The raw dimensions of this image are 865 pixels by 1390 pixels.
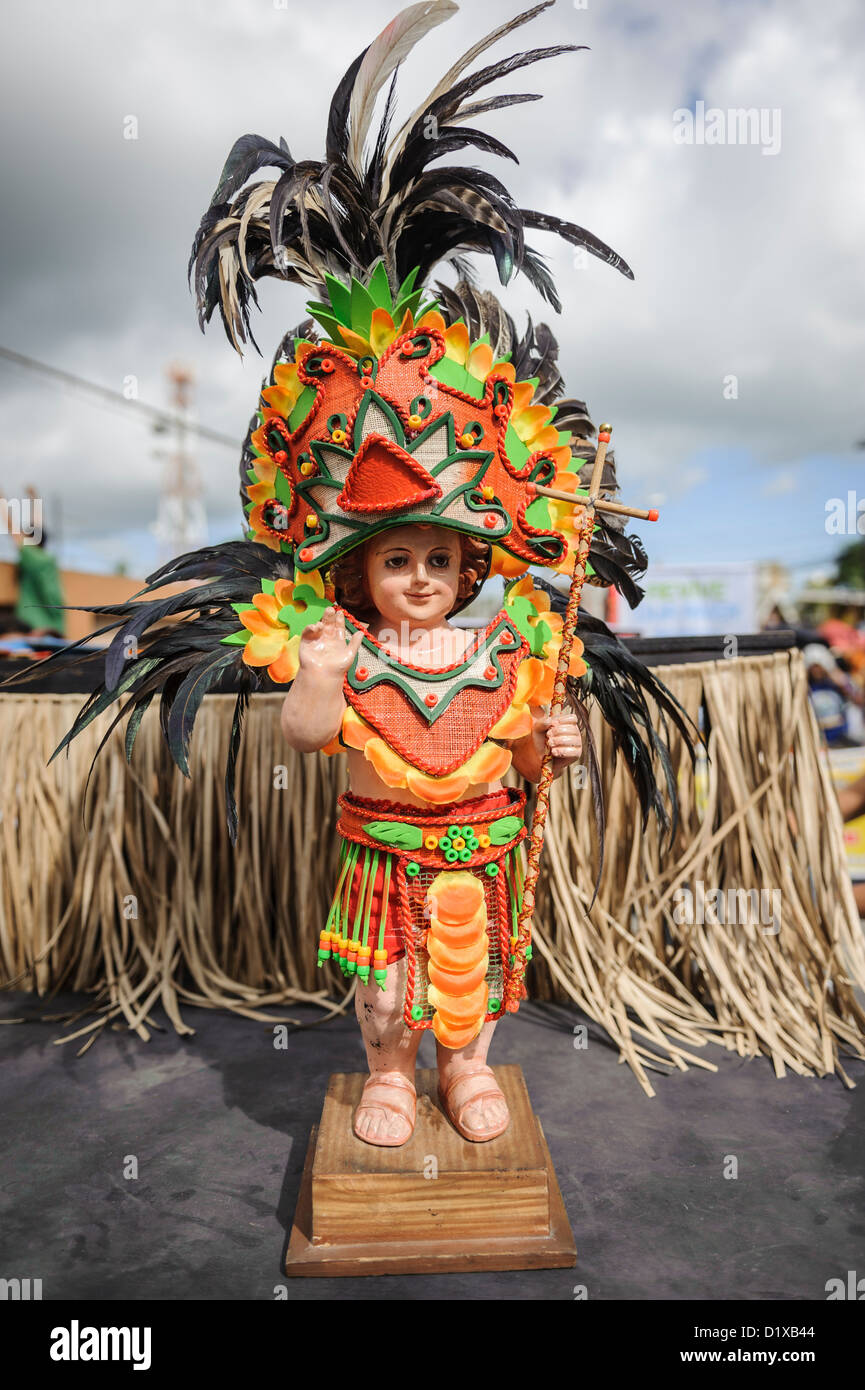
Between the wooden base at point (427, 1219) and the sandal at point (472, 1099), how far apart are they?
0.18ft

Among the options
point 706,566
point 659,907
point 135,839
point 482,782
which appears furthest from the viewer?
point 706,566

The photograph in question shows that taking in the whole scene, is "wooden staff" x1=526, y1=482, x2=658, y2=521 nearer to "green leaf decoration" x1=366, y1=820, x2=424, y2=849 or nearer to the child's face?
the child's face

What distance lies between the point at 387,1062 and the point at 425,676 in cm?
67

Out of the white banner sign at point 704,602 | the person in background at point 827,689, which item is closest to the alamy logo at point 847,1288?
the person in background at point 827,689

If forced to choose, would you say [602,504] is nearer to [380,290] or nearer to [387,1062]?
[380,290]

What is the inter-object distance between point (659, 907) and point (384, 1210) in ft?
3.67

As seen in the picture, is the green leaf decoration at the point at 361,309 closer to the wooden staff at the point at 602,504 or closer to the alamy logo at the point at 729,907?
the wooden staff at the point at 602,504

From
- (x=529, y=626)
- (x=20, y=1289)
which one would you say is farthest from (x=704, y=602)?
(x=20, y=1289)

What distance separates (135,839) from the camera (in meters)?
2.46

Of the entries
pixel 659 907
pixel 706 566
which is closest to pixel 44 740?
pixel 659 907

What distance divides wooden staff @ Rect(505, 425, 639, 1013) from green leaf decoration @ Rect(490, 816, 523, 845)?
45 millimetres

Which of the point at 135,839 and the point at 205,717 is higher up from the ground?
the point at 205,717

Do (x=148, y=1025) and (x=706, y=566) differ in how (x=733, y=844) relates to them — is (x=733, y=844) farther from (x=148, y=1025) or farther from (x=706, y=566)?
(x=706, y=566)
